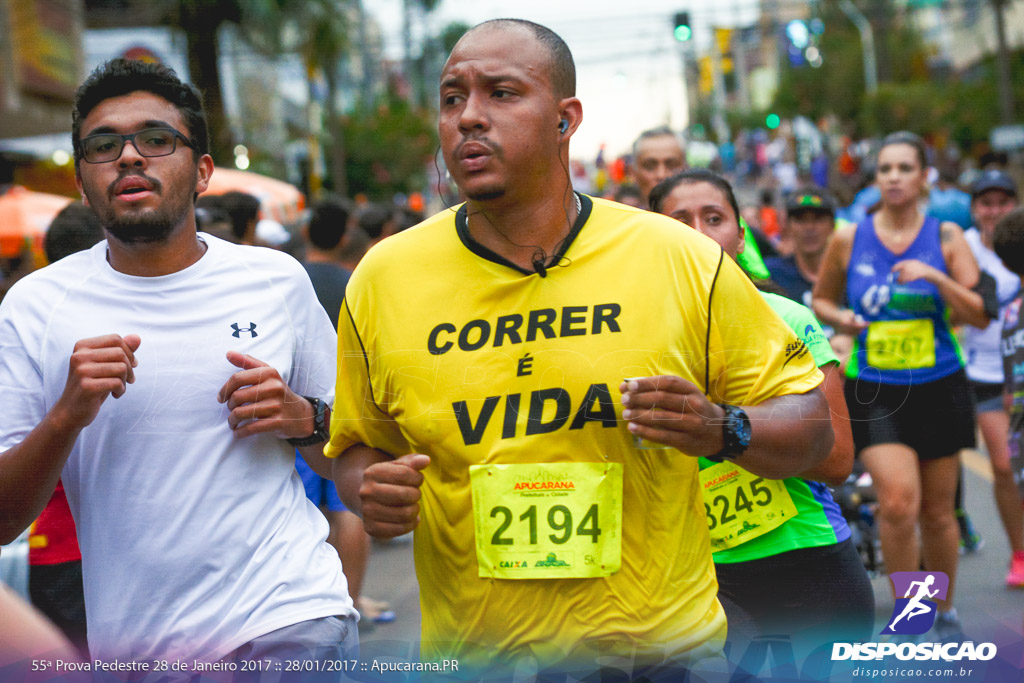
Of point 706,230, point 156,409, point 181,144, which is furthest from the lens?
point 706,230

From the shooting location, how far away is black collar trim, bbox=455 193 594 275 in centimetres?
245

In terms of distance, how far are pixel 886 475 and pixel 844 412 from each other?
1845mm

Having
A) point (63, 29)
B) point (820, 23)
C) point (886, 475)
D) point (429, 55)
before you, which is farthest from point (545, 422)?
point (820, 23)

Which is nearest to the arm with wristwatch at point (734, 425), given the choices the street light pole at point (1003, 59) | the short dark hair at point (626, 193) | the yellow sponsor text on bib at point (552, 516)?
the yellow sponsor text on bib at point (552, 516)

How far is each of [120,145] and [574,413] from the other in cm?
133

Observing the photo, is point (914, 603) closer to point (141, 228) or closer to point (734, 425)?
point (734, 425)

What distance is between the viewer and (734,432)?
7.50ft

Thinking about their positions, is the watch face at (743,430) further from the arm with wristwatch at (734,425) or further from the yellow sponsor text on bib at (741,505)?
the yellow sponsor text on bib at (741,505)

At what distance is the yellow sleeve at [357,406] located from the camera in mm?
2568

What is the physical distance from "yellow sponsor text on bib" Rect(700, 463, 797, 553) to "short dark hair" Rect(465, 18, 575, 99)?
1308mm

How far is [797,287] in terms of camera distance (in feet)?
19.8

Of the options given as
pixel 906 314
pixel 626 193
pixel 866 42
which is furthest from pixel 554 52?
pixel 866 42

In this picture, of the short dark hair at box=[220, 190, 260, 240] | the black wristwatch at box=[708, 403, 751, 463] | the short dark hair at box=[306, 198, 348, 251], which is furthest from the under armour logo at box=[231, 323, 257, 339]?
the short dark hair at box=[306, 198, 348, 251]

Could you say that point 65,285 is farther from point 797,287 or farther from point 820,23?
point 820,23
